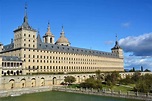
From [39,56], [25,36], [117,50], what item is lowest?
[39,56]

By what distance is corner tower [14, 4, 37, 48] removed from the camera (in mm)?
60781

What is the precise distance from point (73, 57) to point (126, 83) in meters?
27.3

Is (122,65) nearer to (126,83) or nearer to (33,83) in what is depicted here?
(126,83)

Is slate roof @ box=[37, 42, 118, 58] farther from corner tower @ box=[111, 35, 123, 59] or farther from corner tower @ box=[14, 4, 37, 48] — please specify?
corner tower @ box=[14, 4, 37, 48]

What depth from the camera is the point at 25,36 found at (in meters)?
61.4

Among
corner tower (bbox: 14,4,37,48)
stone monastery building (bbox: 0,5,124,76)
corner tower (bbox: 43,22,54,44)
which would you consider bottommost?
stone monastery building (bbox: 0,5,124,76)

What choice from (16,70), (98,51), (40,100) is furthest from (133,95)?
(98,51)

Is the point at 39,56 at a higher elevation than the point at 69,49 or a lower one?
lower

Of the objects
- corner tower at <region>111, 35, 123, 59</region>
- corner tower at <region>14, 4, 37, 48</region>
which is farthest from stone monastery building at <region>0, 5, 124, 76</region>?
corner tower at <region>111, 35, 123, 59</region>

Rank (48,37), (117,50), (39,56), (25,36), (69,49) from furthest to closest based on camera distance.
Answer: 1. (117,50)
2. (48,37)
3. (69,49)
4. (39,56)
5. (25,36)

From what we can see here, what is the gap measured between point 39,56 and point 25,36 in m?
8.24

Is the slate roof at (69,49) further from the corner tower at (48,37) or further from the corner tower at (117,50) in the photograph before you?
the corner tower at (48,37)

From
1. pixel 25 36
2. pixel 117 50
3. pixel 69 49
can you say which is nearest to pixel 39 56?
pixel 25 36

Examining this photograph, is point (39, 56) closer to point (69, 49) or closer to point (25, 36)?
point (25, 36)
